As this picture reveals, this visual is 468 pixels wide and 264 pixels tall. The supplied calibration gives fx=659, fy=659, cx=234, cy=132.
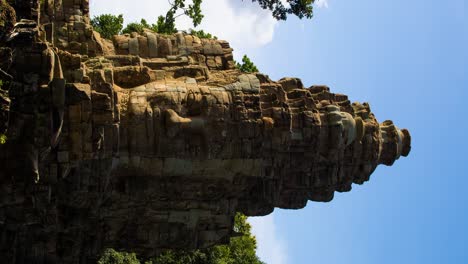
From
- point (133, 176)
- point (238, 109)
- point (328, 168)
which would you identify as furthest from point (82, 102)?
point (328, 168)

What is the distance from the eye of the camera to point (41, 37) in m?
16.8

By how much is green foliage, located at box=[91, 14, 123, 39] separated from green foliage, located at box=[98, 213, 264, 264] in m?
13.8

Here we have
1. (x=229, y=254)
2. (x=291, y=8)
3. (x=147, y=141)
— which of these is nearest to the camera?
(x=147, y=141)

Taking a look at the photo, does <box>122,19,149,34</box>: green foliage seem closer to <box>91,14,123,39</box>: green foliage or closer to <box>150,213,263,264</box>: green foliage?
<box>91,14,123,39</box>: green foliage

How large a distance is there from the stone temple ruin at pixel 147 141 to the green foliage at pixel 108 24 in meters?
21.3

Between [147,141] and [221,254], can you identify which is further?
[221,254]

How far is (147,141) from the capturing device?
18.7 meters

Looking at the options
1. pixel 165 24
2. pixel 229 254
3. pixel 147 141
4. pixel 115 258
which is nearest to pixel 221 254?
pixel 229 254

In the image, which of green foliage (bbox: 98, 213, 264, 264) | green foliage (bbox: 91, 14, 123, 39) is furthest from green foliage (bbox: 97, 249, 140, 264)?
green foliage (bbox: 91, 14, 123, 39)

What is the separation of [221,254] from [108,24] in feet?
54.3

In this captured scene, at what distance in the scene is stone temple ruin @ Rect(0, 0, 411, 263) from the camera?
16641 mm

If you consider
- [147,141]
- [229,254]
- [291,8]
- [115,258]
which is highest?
[291,8]

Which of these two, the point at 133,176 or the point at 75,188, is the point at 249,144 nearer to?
the point at 133,176

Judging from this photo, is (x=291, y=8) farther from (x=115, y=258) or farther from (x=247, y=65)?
(x=115, y=258)
